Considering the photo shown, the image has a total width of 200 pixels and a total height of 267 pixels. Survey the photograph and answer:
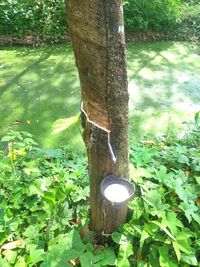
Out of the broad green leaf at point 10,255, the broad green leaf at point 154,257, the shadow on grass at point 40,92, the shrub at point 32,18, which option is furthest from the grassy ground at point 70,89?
the broad green leaf at point 154,257

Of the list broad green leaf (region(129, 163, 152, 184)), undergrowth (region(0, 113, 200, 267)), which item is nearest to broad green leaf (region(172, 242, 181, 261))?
undergrowth (region(0, 113, 200, 267))

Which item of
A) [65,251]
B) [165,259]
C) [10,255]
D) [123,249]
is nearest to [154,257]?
[165,259]

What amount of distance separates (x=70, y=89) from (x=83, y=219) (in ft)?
7.64

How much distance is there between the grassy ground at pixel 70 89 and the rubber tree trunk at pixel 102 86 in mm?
1407

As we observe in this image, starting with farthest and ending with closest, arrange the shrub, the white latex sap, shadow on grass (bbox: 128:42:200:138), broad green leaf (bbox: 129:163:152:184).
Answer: the shrub → shadow on grass (bbox: 128:42:200:138) → broad green leaf (bbox: 129:163:152:184) → the white latex sap

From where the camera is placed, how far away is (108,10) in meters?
1.19

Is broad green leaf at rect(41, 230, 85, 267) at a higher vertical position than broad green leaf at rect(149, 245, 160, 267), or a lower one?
higher

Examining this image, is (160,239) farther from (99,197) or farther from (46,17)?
(46,17)

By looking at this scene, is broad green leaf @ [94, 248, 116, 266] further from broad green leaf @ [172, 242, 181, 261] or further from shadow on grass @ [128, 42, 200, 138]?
shadow on grass @ [128, 42, 200, 138]

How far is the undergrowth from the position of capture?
1.70 metres

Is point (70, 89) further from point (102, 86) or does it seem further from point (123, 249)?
point (102, 86)

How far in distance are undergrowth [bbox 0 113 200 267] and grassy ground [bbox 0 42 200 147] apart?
93 cm

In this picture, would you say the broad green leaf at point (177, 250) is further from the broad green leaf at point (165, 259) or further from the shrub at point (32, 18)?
the shrub at point (32, 18)

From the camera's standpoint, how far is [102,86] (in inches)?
53.2
